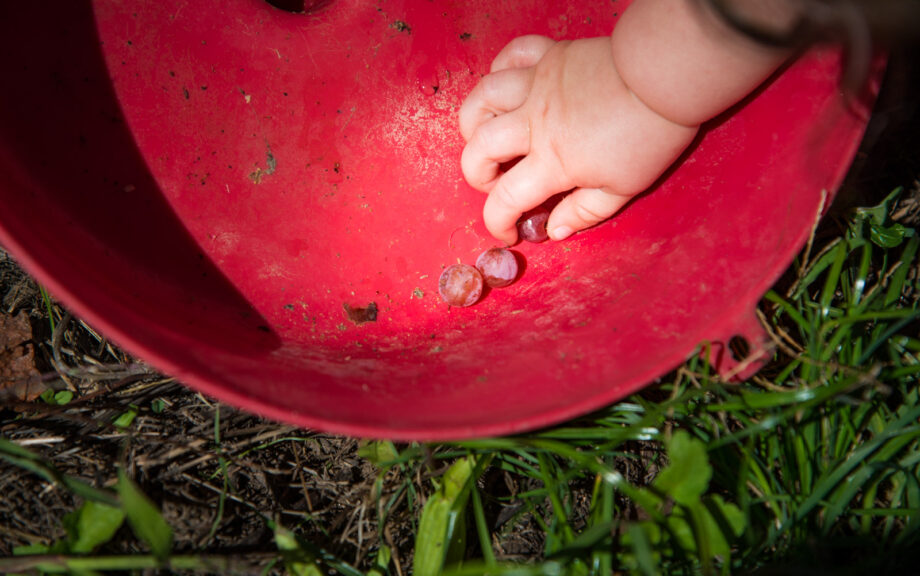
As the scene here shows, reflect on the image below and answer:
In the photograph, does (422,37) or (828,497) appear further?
(422,37)

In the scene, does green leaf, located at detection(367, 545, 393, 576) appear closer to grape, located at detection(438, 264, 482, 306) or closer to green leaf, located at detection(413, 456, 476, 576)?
green leaf, located at detection(413, 456, 476, 576)

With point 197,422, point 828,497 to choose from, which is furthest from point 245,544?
point 828,497

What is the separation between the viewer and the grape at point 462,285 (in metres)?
1.31

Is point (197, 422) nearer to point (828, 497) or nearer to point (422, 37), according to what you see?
point (422, 37)

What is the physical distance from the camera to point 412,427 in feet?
2.73

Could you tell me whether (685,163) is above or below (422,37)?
below

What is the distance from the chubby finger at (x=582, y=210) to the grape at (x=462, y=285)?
213 mm

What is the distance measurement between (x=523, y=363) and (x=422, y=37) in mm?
1016

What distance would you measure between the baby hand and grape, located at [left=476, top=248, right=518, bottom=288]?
0.06 meters

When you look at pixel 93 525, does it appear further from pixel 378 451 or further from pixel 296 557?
pixel 378 451

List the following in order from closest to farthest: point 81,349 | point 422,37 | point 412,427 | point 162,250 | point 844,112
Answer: point 412,427 < point 844,112 < point 162,250 < point 81,349 < point 422,37

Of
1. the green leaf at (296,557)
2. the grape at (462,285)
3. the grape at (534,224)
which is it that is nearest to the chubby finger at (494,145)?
the grape at (534,224)

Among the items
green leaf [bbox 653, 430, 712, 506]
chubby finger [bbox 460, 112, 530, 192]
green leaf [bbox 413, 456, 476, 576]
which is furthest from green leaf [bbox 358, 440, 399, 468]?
chubby finger [bbox 460, 112, 530, 192]

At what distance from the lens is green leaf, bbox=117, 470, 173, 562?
91 centimetres
